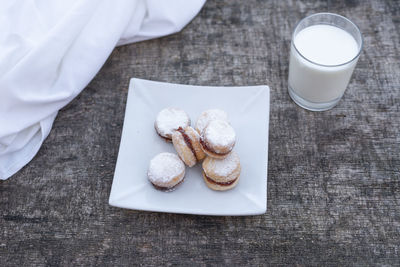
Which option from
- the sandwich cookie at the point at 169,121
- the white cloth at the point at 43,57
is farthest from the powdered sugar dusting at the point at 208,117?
the white cloth at the point at 43,57

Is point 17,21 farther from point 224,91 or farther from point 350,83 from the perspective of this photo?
point 350,83

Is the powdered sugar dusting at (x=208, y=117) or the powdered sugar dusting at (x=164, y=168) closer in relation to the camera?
the powdered sugar dusting at (x=164, y=168)

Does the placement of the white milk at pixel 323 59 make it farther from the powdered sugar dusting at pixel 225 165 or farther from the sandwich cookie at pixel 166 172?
the sandwich cookie at pixel 166 172

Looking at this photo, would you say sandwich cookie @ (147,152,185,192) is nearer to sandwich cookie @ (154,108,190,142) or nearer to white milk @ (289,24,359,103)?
sandwich cookie @ (154,108,190,142)

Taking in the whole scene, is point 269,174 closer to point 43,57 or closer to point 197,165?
point 197,165

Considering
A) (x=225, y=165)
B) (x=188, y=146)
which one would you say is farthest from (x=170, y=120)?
(x=225, y=165)
